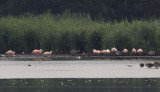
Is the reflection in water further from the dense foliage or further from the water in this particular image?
the dense foliage

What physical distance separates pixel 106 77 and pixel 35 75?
7.13 ft

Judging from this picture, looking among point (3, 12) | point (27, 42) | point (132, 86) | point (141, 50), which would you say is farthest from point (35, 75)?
point (3, 12)

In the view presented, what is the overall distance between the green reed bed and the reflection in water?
1066 centimetres

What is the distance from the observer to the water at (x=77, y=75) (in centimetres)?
1530

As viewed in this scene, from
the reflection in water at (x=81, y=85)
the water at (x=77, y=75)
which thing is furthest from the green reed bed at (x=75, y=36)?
the reflection in water at (x=81, y=85)

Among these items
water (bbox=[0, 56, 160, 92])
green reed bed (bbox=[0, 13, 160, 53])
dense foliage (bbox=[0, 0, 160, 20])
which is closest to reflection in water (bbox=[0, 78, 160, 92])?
water (bbox=[0, 56, 160, 92])

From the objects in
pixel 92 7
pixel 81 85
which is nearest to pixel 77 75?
pixel 81 85

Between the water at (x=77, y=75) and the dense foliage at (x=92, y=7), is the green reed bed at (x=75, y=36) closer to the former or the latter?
the water at (x=77, y=75)

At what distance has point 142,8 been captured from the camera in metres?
44.8

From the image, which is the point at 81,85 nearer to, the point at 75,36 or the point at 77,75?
the point at 77,75

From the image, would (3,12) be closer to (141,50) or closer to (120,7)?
(120,7)

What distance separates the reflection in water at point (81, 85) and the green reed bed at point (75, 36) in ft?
35.0

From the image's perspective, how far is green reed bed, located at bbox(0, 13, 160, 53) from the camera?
90.4 feet

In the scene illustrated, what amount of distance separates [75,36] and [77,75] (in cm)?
1073
